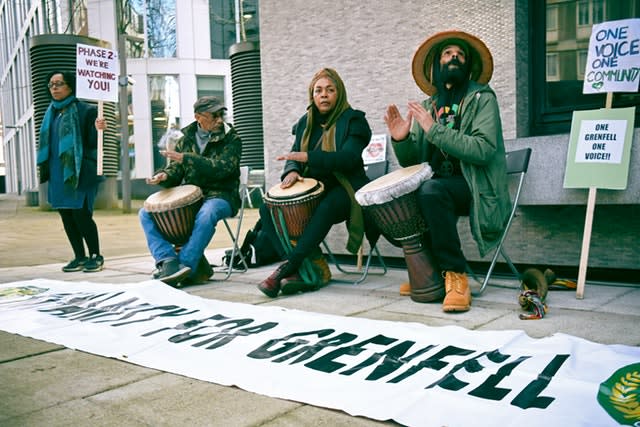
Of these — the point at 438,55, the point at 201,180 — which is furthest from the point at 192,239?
the point at 438,55

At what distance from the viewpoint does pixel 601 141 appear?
3.44 metres

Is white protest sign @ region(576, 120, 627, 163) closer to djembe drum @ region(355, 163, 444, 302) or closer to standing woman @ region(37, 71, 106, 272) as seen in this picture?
djembe drum @ region(355, 163, 444, 302)

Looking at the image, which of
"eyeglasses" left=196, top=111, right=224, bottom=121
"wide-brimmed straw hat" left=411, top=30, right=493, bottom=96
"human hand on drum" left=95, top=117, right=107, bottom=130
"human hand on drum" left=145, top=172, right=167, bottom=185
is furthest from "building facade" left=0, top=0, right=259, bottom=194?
"wide-brimmed straw hat" left=411, top=30, right=493, bottom=96

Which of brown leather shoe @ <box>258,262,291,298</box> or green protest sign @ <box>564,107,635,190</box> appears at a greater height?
green protest sign @ <box>564,107,635,190</box>

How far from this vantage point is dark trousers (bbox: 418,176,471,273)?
3281 millimetres

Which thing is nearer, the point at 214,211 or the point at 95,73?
the point at 214,211

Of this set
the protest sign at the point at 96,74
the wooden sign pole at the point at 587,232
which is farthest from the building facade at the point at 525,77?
the protest sign at the point at 96,74

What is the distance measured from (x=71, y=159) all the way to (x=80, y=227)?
0.61 m

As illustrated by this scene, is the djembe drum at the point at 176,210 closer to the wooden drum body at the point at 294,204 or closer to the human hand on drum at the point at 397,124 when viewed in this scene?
the wooden drum body at the point at 294,204

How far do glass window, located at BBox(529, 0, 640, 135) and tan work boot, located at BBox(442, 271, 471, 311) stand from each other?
1.54m

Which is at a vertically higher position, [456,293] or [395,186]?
[395,186]

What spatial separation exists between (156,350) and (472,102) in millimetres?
2200

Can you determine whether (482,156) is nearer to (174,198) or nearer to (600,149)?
(600,149)

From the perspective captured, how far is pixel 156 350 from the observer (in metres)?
2.56
